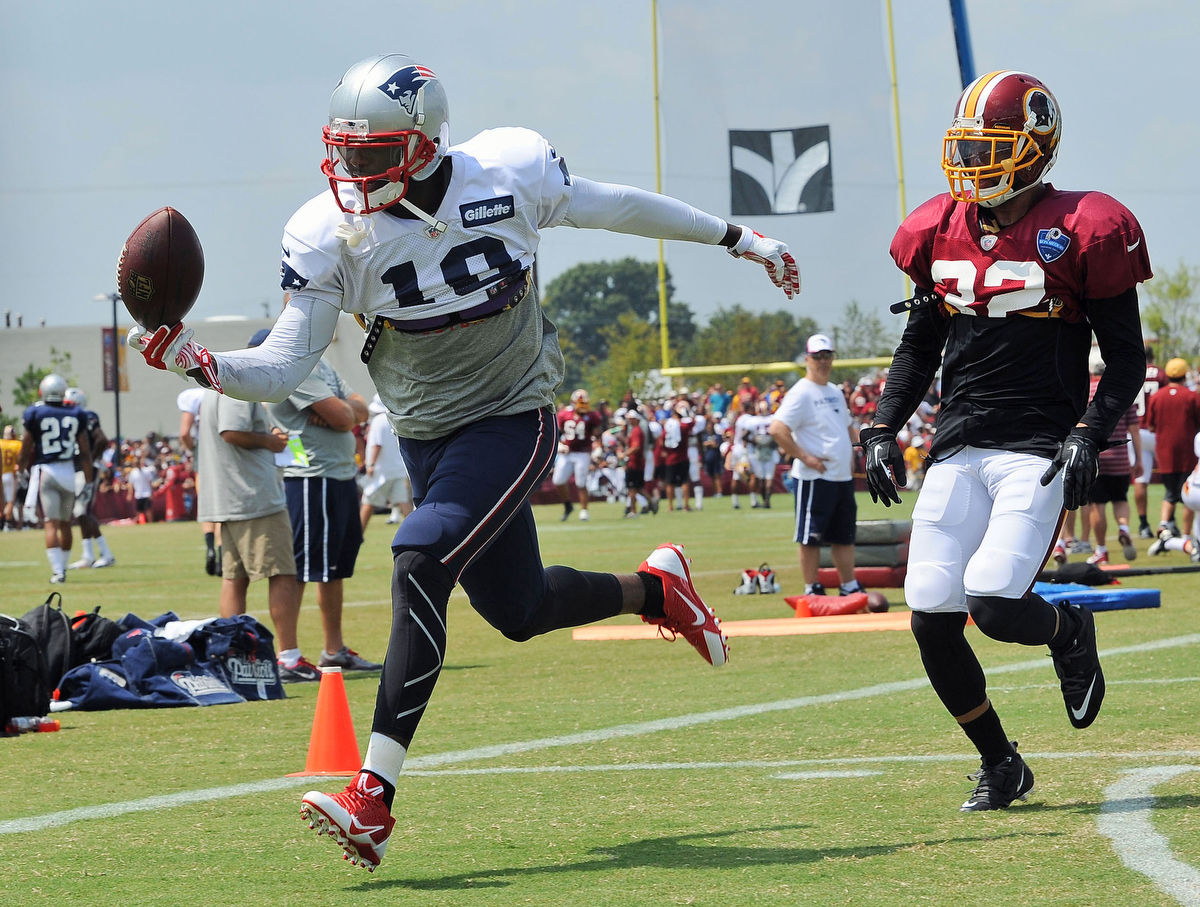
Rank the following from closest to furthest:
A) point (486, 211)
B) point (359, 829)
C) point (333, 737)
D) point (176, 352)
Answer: point (359, 829) → point (176, 352) → point (486, 211) → point (333, 737)

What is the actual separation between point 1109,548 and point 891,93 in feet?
17.7

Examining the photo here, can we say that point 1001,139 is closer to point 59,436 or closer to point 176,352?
point 176,352

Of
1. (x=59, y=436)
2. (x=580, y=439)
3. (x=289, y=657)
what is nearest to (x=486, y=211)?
(x=289, y=657)

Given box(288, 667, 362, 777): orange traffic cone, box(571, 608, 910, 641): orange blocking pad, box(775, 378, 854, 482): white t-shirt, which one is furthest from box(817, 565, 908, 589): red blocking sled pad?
box(288, 667, 362, 777): orange traffic cone

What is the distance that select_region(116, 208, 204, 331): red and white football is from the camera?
4.20 metres

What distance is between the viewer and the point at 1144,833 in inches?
166

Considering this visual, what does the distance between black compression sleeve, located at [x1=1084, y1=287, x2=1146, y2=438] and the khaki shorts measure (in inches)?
209

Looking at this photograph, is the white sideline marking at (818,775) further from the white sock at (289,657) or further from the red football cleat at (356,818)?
the white sock at (289,657)

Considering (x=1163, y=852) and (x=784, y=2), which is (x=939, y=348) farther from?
(x=784, y=2)

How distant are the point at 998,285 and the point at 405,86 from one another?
178 cm

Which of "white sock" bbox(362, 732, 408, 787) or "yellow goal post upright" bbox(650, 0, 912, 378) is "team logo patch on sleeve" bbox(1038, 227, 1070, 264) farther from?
"yellow goal post upright" bbox(650, 0, 912, 378)

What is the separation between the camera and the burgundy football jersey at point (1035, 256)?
4637 millimetres

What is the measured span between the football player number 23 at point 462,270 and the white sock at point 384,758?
1.19 meters

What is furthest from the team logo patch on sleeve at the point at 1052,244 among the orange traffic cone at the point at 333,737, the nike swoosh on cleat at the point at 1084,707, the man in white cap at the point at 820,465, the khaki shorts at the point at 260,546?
the man in white cap at the point at 820,465
